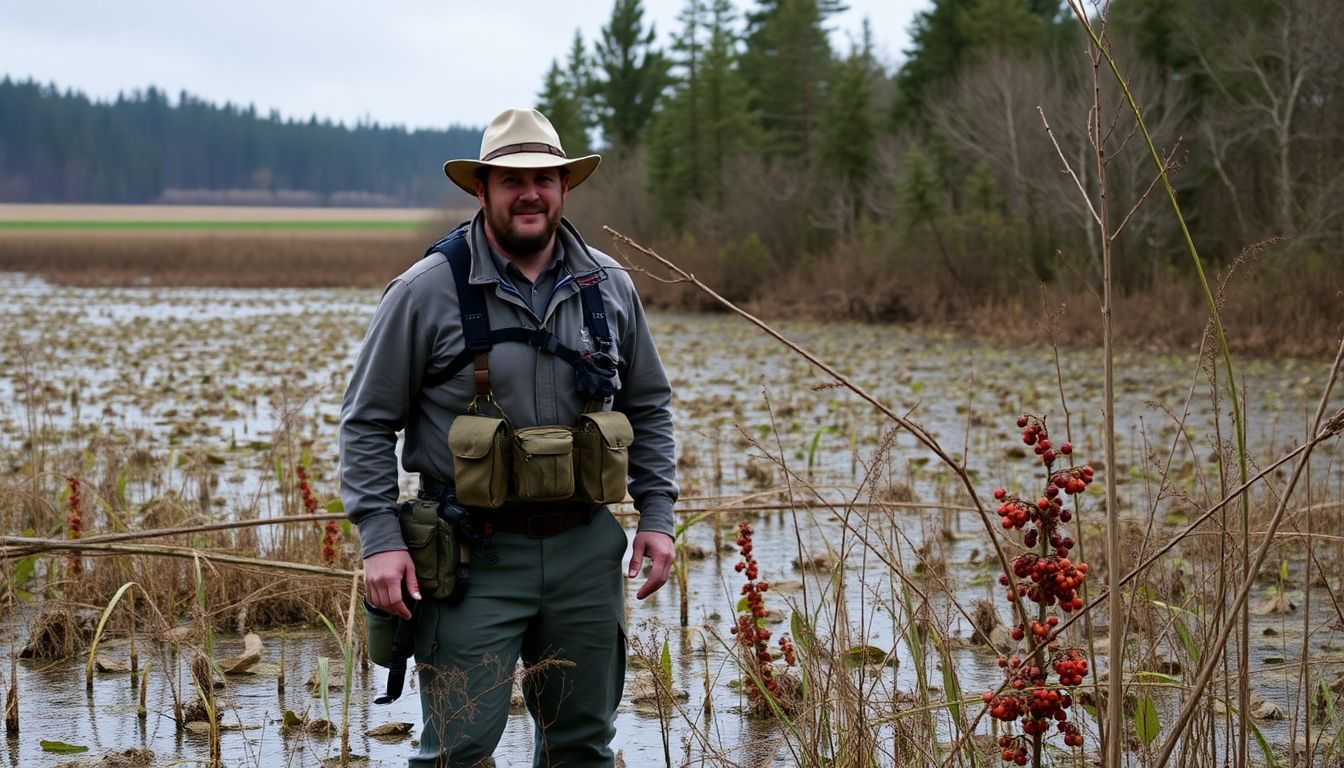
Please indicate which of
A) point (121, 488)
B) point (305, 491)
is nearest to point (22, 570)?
point (121, 488)

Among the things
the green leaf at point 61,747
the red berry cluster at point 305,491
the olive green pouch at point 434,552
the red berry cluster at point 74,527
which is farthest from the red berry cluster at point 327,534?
the olive green pouch at point 434,552

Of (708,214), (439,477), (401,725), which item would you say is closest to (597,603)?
(439,477)

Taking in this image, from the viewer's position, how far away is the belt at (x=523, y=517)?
3729 millimetres

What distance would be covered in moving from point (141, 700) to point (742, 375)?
13.8m

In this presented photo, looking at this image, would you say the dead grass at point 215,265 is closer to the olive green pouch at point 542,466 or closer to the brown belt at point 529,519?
the brown belt at point 529,519

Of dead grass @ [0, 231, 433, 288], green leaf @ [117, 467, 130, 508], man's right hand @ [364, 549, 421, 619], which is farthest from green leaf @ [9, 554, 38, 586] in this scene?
dead grass @ [0, 231, 433, 288]

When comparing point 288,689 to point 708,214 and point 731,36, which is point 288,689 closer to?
point 708,214

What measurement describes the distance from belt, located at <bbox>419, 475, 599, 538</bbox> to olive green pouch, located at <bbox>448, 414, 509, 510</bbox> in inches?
4.2

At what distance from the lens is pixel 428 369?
12.4 ft

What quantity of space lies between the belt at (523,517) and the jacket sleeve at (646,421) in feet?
1.20

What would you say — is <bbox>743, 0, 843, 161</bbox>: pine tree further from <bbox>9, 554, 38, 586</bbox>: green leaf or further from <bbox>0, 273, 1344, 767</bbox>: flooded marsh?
<bbox>9, 554, 38, 586</bbox>: green leaf

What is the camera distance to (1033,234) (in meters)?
29.7

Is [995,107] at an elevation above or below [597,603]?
above

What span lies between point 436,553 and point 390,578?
0.42ft
